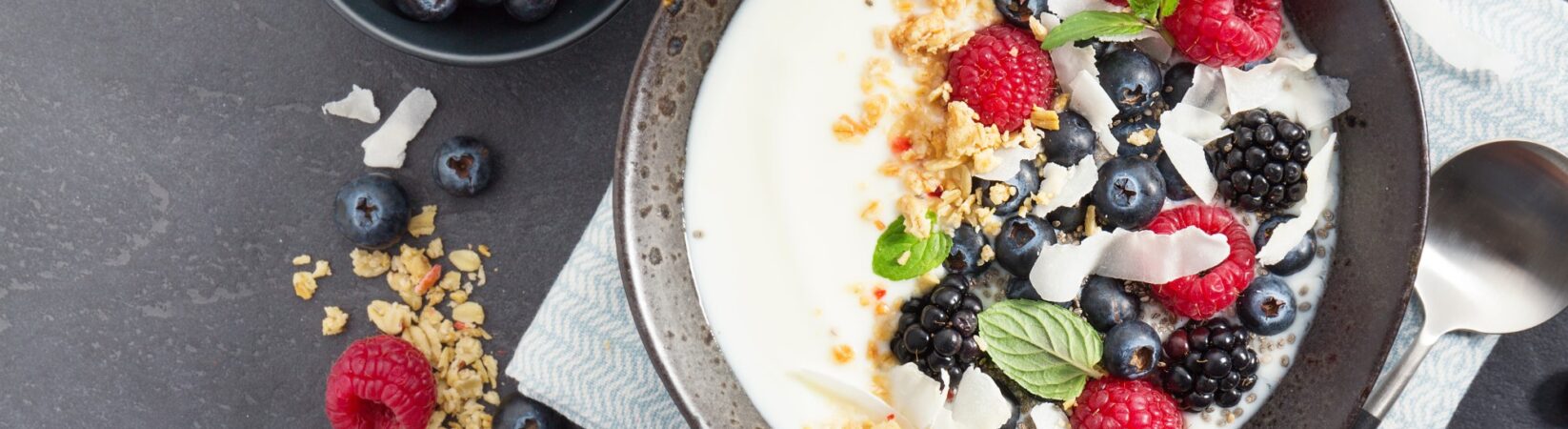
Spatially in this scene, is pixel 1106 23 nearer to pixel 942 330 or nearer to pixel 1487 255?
pixel 942 330

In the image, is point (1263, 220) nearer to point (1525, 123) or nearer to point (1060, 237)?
point (1060, 237)

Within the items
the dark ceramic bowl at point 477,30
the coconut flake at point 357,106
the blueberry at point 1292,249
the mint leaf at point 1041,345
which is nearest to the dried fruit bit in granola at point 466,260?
the coconut flake at point 357,106

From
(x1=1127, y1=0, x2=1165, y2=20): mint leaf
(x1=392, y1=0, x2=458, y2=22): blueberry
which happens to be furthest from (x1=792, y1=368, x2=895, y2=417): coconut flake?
(x1=392, y1=0, x2=458, y2=22): blueberry

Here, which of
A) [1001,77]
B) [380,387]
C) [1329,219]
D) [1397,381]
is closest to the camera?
[1001,77]

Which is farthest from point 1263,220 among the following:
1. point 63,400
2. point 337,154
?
point 63,400

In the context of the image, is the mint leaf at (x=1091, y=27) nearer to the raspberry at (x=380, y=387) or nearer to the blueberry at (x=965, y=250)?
the blueberry at (x=965, y=250)

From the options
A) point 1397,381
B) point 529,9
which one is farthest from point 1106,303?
point 529,9

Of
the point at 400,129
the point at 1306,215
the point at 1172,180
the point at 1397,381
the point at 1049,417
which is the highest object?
the point at 400,129
